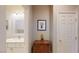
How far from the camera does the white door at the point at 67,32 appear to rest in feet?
15.1

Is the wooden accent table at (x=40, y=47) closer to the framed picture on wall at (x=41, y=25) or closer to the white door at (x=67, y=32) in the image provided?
the white door at (x=67, y=32)

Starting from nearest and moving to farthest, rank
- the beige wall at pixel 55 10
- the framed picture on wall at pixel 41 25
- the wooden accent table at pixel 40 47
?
the beige wall at pixel 55 10 < the wooden accent table at pixel 40 47 < the framed picture on wall at pixel 41 25

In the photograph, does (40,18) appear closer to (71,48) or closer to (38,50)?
(38,50)

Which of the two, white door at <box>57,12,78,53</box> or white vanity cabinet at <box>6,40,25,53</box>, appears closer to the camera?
white door at <box>57,12,78,53</box>

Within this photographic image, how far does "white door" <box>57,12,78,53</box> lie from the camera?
461 centimetres

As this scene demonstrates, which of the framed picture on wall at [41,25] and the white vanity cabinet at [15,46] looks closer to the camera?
the white vanity cabinet at [15,46]

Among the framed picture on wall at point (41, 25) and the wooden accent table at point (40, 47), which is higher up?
the framed picture on wall at point (41, 25)

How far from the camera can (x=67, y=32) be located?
472 cm

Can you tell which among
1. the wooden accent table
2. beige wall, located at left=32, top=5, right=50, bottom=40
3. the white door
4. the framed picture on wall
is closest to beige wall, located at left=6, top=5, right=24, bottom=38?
beige wall, located at left=32, top=5, right=50, bottom=40

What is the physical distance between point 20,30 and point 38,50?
1164 mm

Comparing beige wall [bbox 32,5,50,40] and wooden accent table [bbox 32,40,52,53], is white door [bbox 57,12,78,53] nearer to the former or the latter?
wooden accent table [bbox 32,40,52,53]

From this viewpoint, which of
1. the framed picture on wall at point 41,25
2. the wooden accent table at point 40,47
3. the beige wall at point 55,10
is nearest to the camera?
the beige wall at point 55,10

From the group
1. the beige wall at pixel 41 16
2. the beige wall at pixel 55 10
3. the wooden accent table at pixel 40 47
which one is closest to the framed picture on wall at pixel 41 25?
the beige wall at pixel 41 16
